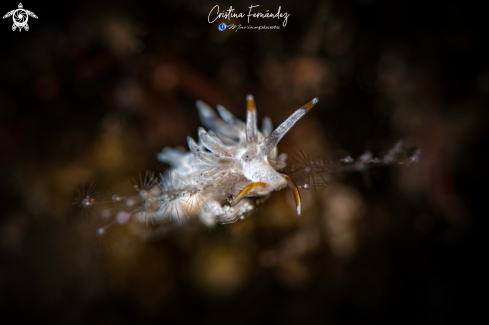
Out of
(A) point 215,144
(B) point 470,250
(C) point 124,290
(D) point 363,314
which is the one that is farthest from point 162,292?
(B) point 470,250

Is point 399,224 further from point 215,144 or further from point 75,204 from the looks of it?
point 75,204

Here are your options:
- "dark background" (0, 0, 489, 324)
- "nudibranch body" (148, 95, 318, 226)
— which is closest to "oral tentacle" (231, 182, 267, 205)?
"nudibranch body" (148, 95, 318, 226)

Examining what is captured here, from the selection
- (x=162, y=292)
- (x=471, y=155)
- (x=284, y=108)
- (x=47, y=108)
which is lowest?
(x=162, y=292)

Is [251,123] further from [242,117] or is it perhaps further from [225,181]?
[242,117]

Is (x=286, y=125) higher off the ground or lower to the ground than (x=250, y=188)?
higher

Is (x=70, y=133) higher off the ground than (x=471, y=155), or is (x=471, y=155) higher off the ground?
(x=70, y=133)

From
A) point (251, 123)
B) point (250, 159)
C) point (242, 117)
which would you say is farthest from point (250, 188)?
point (242, 117)

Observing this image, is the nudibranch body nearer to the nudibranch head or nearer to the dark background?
the nudibranch head

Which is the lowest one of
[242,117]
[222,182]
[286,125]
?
[222,182]
